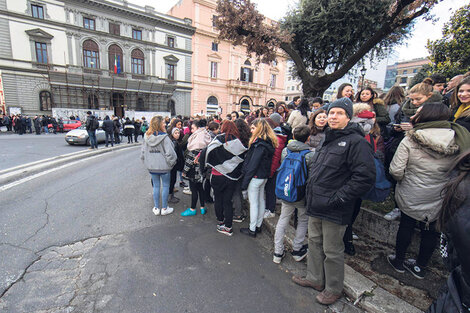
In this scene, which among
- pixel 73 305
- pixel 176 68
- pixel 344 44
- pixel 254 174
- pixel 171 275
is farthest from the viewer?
pixel 176 68

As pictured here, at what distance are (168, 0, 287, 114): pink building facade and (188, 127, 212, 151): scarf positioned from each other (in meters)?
30.3

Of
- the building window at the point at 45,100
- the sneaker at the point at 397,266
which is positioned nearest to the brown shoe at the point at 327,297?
the sneaker at the point at 397,266

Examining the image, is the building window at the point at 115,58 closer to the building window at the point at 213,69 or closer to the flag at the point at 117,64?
the flag at the point at 117,64

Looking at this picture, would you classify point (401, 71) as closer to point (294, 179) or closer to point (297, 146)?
point (297, 146)

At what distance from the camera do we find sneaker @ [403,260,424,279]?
107 inches

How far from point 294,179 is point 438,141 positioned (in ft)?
5.00

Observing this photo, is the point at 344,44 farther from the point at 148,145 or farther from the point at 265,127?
the point at 148,145

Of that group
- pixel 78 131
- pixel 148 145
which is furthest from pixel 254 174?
pixel 78 131

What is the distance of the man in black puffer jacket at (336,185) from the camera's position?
212 centimetres

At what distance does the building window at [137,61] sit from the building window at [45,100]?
10.3 metres

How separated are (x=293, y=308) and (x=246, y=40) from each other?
858 cm

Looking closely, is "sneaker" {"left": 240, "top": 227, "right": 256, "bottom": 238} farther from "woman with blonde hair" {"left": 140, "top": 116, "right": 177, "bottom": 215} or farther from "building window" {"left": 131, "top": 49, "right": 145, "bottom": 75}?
"building window" {"left": 131, "top": 49, "right": 145, "bottom": 75}

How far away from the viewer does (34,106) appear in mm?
25141

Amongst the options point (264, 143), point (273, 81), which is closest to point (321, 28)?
point (264, 143)
